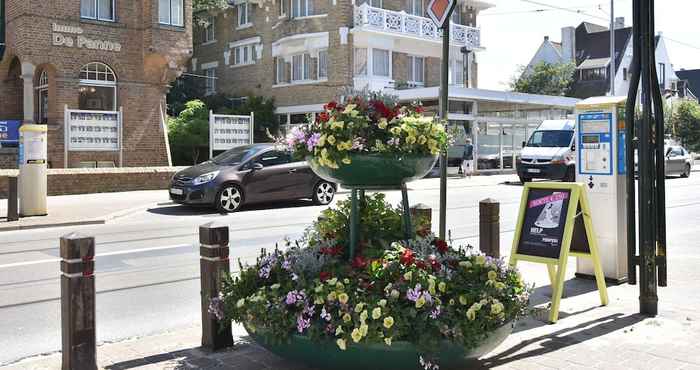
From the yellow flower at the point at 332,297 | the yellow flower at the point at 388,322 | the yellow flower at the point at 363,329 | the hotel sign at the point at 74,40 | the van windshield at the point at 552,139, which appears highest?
the hotel sign at the point at 74,40

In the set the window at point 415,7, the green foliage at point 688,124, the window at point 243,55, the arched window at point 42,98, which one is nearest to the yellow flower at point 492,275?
the arched window at point 42,98

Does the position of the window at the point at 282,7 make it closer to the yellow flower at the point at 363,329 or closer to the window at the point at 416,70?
the window at the point at 416,70

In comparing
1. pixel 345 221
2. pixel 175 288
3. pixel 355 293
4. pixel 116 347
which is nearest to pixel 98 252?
pixel 175 288

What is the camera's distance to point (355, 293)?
4.11 m

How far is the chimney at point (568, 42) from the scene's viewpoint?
60812 millimetres

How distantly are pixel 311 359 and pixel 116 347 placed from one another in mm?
1758

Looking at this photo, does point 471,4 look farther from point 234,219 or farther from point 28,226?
point 28,226

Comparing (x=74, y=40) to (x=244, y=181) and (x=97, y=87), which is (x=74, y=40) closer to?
(x=97, y=87)

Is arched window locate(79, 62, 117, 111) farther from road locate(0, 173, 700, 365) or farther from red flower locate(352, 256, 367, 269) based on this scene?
red flower locate(352, 256, 367, 269)

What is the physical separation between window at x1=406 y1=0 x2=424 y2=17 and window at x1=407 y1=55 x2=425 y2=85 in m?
2.40

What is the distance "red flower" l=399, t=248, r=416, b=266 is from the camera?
13.9ft

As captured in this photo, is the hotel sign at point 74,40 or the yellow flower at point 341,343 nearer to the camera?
the yellow flower at point 341,343

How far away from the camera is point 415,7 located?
1371 inches

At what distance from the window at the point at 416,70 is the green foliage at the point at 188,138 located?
10.9 meters
